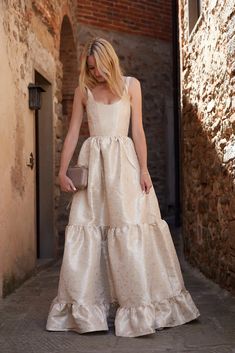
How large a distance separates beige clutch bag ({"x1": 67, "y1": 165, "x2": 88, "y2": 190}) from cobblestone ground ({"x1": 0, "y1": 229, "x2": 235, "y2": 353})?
2.81ft

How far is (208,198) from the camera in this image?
5.61 m

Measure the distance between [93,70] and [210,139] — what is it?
1983mm

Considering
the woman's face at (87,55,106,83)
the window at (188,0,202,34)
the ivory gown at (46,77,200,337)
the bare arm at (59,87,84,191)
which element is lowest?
the ivory gown at (46,77,200,337)

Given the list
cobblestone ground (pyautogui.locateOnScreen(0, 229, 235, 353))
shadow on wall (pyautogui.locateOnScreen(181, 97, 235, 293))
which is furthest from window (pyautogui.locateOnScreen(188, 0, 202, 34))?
cobblestone ground (pyautogui.locateOnScreen(0, 229, 235, 353))

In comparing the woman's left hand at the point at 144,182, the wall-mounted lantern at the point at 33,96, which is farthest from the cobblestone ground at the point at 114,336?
the wall-mounted lantern at the point at 33,96

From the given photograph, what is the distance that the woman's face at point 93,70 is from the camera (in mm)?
3666

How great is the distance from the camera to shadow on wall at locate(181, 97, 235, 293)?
189 inches

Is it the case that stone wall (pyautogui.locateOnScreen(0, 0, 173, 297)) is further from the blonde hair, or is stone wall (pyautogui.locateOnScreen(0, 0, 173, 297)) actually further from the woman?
the blonde hair

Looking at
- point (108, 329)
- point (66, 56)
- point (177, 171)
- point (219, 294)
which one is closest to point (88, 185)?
point (108, 329)

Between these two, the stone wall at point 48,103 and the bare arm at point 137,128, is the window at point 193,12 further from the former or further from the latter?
the bare arm at point 137,128

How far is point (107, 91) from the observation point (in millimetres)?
3773

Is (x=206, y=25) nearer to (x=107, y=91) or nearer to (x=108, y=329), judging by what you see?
(x=107, y=91)

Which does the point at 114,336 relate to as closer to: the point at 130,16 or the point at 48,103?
the point at 48,103

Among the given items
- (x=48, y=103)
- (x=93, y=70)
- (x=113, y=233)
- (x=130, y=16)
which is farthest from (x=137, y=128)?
(x=130, y=16)
